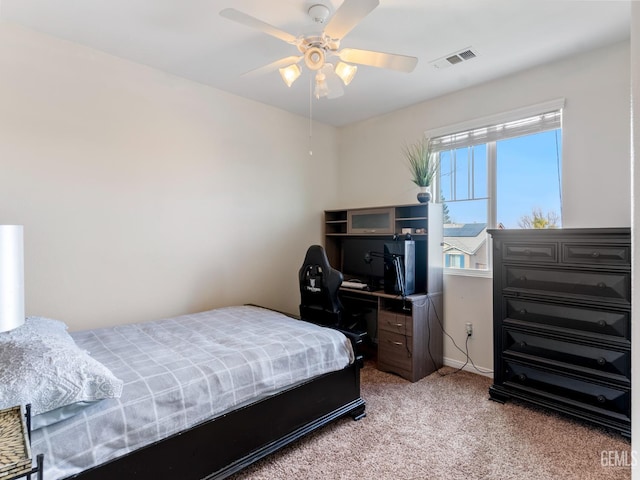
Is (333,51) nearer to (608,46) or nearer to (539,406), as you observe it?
(608,46)

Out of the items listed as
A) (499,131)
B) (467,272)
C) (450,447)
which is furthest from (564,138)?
(450,447)

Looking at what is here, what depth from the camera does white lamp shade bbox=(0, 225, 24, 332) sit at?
980 mm

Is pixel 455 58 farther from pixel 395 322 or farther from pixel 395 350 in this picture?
pixel 395 350

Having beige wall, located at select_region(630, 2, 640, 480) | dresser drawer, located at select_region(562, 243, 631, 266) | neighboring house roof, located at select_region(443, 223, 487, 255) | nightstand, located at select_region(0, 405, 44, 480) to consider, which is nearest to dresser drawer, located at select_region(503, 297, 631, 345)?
dresser drawer, located at select_region(562, 243, 631, 266)

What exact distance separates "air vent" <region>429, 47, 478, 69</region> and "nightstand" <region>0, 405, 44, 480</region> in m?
3.18

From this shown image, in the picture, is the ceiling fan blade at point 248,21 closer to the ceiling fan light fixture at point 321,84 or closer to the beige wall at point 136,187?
the ceiling fan light fixture at point 321,84

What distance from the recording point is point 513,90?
2.95 metres

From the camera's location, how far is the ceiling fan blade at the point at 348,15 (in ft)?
5.13

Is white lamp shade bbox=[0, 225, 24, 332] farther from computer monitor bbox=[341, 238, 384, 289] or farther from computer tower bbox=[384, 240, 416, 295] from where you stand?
computer monitor bbox=[341, 238, 384, 289]

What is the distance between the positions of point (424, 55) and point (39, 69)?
2.82 metres

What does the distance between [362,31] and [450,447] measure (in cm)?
276

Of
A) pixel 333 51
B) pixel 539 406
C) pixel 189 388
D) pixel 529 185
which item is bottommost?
pixel 539 406

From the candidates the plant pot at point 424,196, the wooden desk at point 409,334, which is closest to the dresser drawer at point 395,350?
the wooden desk at point 409,334

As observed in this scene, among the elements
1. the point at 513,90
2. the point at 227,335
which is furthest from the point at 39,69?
the point at 513,90
